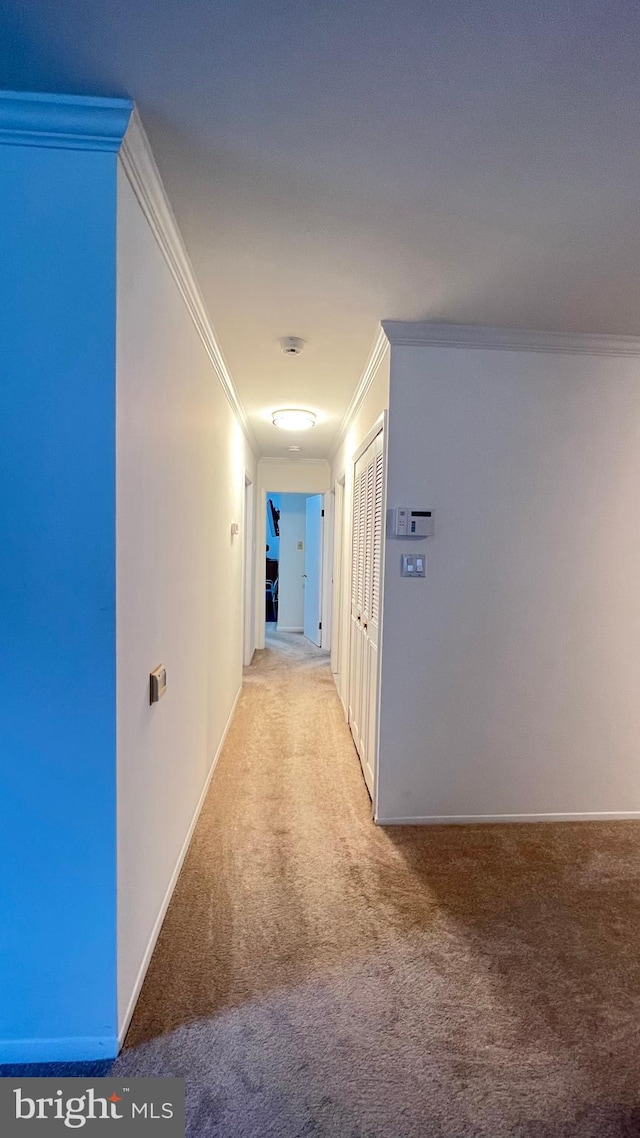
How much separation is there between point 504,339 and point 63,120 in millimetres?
1906

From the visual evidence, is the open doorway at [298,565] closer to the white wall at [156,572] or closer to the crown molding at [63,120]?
the white wall at [156,572]

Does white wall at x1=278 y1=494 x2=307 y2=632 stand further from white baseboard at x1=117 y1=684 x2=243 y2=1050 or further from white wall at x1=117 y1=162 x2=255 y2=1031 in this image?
white wall at x1=117 y1=162 x2=255 y2=1031

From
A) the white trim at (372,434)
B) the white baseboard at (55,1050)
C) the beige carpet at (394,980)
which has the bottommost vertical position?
the beige carpet at (394,980)

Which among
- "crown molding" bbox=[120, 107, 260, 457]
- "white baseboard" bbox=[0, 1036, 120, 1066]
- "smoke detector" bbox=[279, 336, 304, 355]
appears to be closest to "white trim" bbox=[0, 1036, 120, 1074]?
"white baseboard" bbox=[0, 1036, 120, 1066]

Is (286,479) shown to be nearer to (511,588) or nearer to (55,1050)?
(511,588)

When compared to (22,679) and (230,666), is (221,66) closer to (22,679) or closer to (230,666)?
(22,679)

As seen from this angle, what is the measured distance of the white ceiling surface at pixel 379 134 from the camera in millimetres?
983

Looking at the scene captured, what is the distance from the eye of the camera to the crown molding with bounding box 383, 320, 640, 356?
7.61 ft

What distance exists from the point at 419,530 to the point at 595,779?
1.60m

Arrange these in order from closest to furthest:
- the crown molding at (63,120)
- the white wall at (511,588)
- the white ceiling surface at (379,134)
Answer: the white ceiling surface at (379,134)
the crown molding at (63,120)
the white wall at (511,588)

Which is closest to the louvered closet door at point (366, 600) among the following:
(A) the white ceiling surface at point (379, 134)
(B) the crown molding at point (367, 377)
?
(B) the crown molding at point (367, 377)

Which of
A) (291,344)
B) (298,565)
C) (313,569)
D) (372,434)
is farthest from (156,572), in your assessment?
(298,565)

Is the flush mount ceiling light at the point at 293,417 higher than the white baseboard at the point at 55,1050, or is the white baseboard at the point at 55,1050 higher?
the flush mount ceiling light at the point at 293,417

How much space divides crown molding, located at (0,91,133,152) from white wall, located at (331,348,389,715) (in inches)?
58.7
